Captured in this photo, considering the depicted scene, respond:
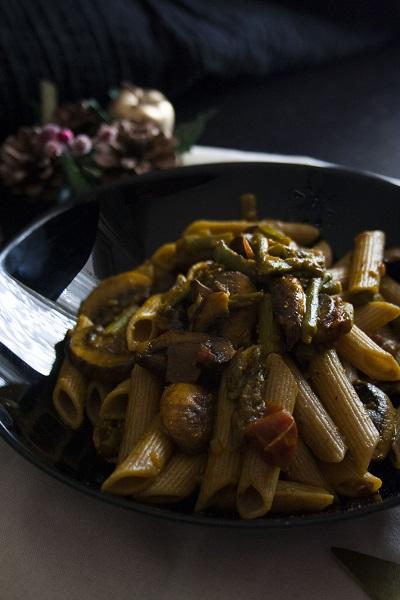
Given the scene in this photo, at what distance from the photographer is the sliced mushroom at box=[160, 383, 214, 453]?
51.5 inches

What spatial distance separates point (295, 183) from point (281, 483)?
0.89 metres

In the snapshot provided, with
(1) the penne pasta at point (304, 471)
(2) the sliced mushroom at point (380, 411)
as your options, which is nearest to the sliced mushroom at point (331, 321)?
(2) the sliced mushroom at point (380, 411)

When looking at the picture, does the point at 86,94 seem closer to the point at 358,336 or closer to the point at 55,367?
the point at 55,367

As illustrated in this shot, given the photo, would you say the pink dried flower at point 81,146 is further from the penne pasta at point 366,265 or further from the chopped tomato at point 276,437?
the chopped tomato at point 276,437

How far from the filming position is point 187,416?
1.31 meters

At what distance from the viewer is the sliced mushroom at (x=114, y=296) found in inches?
66.0

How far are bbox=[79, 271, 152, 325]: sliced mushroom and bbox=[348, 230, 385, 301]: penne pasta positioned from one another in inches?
18.4

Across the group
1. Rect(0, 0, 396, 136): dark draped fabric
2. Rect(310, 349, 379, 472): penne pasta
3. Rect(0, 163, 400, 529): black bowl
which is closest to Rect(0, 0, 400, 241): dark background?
Rect(0, 0, 396, 136): dark draped fabric

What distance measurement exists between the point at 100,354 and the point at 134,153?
1.10 meters

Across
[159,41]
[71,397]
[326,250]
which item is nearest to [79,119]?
[159,41]

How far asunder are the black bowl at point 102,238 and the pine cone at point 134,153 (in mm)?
538

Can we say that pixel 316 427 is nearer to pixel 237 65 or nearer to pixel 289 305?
pixel 289 305

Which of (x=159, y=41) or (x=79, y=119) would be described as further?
(x=159, y=41)

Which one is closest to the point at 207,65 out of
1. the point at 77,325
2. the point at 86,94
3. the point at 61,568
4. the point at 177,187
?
the point at 86,94
